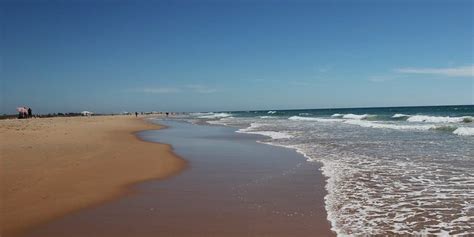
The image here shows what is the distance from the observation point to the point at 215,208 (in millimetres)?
6652

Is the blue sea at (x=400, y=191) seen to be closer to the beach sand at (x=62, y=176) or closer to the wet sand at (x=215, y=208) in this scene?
the wet sand at (x=215, y=208)

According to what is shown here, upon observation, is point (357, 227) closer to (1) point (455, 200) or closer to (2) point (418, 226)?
(2) point (418, 226)

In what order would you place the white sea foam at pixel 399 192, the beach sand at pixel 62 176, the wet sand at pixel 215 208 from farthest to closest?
the beach sand at pixel 62 176, the white sea foam at pixel 399 192, the wet sand at pixel 215 208

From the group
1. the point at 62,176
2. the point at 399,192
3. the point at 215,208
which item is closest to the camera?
the point at 215,208

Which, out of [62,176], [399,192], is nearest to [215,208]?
[399,192]

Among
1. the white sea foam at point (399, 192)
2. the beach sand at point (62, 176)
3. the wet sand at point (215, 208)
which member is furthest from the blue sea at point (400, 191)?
the beach sand at point (62, 176)

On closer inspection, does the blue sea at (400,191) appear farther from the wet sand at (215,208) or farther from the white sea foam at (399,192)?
the wet sand at (215,208)

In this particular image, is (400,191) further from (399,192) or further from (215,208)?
(215,208)

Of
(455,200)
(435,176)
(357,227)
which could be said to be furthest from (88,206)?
(435,176)

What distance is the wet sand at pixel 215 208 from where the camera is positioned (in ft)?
18.0

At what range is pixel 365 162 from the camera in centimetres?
1164

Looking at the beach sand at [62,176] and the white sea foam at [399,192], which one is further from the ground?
the beach sand at [62,176]

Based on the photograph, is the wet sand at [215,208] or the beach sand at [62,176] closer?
the wet sand at [215,208]

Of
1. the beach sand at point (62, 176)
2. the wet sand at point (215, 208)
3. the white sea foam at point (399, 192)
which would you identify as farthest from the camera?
the beach sand at point (62, 176)
